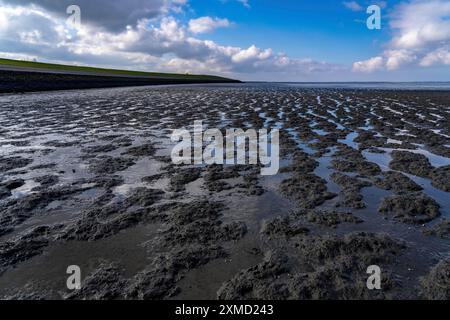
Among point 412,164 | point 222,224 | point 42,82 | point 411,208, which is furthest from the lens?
point 42,82

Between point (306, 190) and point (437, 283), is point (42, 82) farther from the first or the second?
point (437, 283)

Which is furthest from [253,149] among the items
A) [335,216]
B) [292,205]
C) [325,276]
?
[325,276]

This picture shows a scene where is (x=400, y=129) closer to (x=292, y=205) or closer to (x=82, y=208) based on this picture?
(x=292, y=205)

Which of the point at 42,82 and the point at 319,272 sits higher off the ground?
the point at 42,82

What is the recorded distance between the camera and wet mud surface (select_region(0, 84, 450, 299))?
16.0 ft

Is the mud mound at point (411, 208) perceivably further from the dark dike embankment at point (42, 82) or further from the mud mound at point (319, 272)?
the dark dike embankment at point (42, 82)

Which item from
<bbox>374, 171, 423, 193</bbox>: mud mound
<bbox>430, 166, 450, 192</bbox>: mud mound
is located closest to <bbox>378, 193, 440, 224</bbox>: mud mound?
<bbox>374, 171, 423, 193</bbox>: mud mound

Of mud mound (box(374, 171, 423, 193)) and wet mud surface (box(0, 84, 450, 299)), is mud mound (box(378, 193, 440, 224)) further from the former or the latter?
mud mound (box(374, 171, 423, 193))

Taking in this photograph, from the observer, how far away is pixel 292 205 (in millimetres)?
7930

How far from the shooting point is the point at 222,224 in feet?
22.6

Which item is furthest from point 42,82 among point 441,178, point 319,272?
point 319,272

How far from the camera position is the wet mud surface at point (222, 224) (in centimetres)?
488

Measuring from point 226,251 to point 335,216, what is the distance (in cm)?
295

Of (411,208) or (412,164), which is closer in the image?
(411,208)
